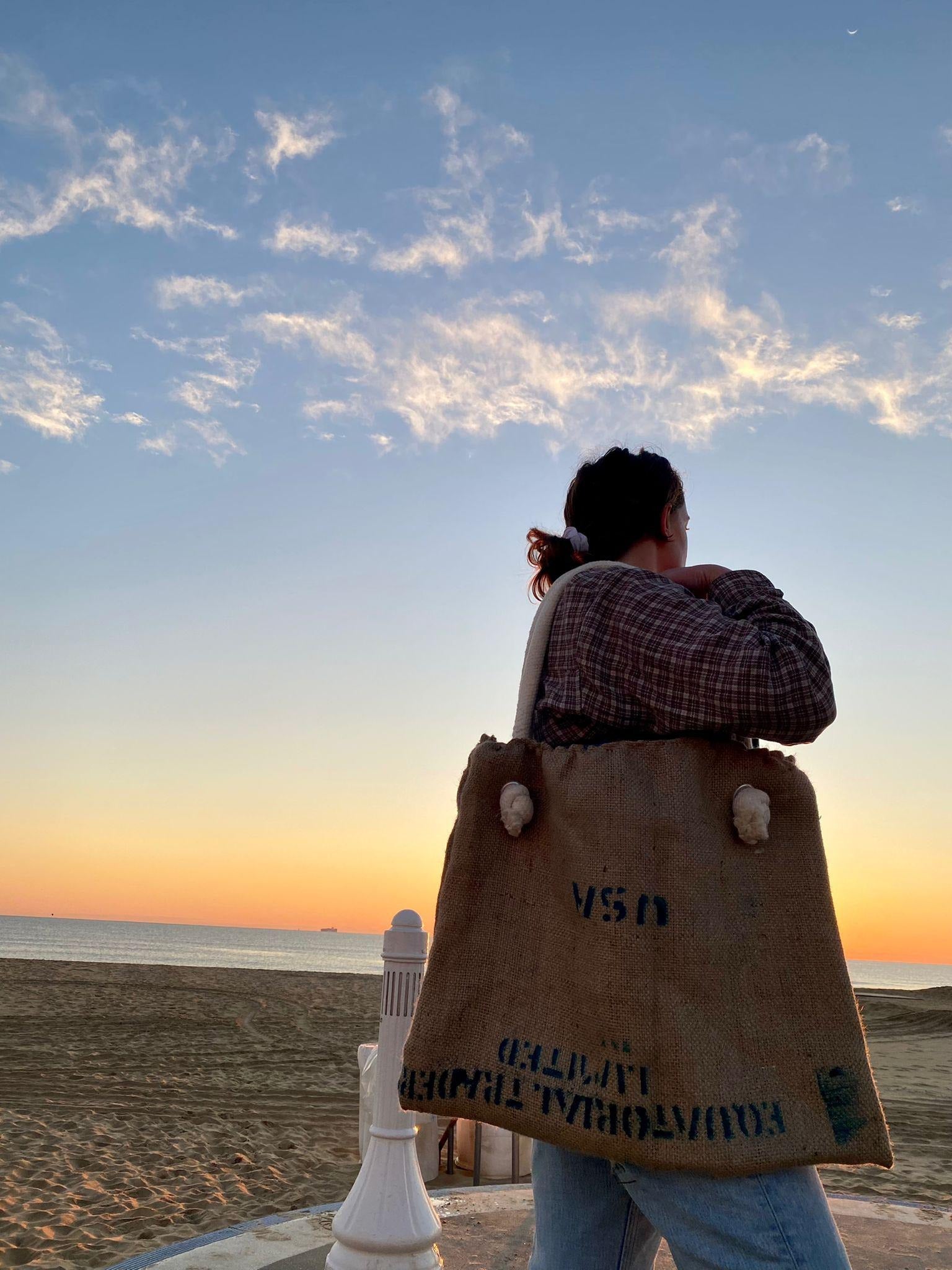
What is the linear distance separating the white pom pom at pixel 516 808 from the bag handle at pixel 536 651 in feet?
0.34

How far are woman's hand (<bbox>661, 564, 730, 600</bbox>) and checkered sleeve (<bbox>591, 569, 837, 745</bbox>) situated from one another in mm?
116

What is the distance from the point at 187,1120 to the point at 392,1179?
5140 millimetres

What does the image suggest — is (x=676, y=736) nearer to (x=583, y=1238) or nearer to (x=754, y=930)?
(x=754, y=930)

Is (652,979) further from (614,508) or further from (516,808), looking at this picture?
(614,508)

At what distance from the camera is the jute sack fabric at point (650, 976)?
1.14m

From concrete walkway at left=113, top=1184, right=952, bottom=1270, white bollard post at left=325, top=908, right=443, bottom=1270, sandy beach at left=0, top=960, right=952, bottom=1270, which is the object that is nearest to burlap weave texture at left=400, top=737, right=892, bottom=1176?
white bollard post at left=325, top=908, right=443, bottom=1270

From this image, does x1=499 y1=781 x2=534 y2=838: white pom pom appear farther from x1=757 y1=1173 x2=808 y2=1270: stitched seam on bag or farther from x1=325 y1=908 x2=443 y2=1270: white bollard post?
x1=325 y1=908 x2=443 y2=1270: white bollard post

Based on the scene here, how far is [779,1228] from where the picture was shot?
113 cm

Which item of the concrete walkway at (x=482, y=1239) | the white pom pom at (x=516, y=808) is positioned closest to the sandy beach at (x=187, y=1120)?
the concrete walkway at (x=482, y=1239)

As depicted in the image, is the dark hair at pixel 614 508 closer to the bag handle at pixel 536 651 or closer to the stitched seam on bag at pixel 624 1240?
the bag handle at pixel 536 651

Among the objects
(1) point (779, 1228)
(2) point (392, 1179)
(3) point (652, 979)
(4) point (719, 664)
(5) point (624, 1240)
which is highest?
(4) point (719, 664)

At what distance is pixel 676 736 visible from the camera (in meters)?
1.31

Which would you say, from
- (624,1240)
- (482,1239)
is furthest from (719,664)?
(482,1239)

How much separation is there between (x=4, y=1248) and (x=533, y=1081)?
4.25 meters
